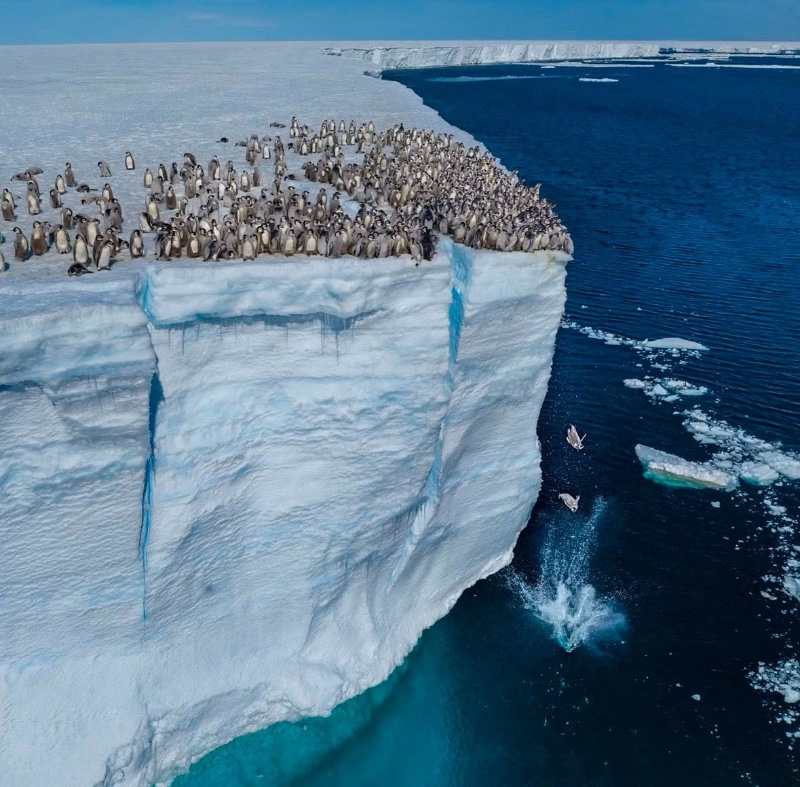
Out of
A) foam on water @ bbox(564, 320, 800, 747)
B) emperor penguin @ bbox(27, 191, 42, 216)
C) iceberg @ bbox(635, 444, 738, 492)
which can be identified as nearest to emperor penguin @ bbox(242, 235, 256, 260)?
emperor penguin @ bbox(27, 191, 42, 216)

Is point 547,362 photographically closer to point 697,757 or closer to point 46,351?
point 697,757

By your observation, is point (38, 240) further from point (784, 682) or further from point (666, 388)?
point (666, 388)

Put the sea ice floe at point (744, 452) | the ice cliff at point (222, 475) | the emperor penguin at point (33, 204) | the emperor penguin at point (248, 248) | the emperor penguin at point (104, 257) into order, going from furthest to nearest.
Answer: the sea ice floe at point (744, 452) < the emperor penguin at point (33, 204) < the emperor penguin at point (248, 248) < the emperor penguin at point (104, 257) < the ice cliff at point (222, 475)

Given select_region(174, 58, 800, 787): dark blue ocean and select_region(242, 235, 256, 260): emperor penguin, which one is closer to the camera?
select_region(242, 235, 256, 260): emperor penguin

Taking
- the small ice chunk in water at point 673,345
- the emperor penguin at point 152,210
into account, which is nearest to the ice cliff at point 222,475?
the emperor penguin at point 152,210

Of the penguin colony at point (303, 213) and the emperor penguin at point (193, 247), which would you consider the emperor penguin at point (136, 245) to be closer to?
the penguin colony at point (303, 213)

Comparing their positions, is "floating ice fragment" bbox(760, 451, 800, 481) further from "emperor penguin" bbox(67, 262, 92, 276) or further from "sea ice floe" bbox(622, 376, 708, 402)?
"emperor penguin" bbox(67, 262, 92, 276)
